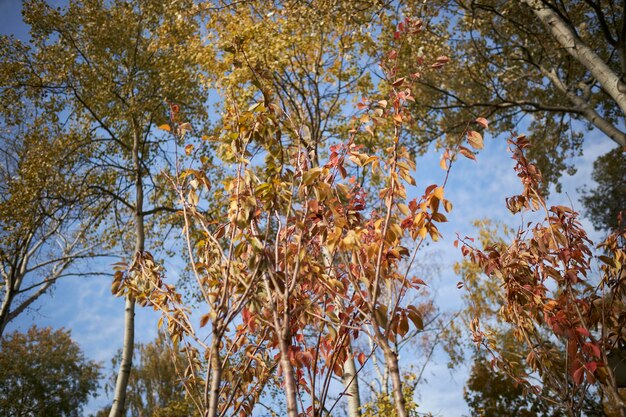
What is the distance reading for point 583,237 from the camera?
9.98ft

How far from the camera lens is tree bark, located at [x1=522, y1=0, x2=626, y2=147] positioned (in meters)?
6.63

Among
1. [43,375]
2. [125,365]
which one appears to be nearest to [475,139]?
[125,365]

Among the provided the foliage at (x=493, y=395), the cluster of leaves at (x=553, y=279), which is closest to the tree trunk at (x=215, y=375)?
the cluster of leaves at (x=553, y=279)

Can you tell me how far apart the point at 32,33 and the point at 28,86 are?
103 centimetres

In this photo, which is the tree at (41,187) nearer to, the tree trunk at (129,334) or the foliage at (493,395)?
the tree trunk at (129,334)

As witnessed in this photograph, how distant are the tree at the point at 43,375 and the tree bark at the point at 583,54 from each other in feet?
55.9

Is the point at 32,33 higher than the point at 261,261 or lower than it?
higher

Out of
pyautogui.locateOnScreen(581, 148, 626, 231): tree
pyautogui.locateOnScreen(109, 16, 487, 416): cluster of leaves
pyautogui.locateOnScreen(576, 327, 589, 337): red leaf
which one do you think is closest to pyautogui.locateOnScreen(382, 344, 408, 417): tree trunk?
pyautogui.locateOnScreen(109, 16, 487, 416): cluster of leaves

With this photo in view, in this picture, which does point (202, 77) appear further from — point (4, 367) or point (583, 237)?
point (4, 367)

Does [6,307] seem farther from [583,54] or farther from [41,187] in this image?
[583,54]

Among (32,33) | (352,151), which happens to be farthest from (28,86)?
(352,151)

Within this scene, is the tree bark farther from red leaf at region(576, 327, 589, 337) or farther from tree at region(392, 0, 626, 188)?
red leaf at region(576, 327, 589, 337)

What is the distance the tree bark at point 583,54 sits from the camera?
21.8ft

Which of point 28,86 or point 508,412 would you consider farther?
point 508,412
